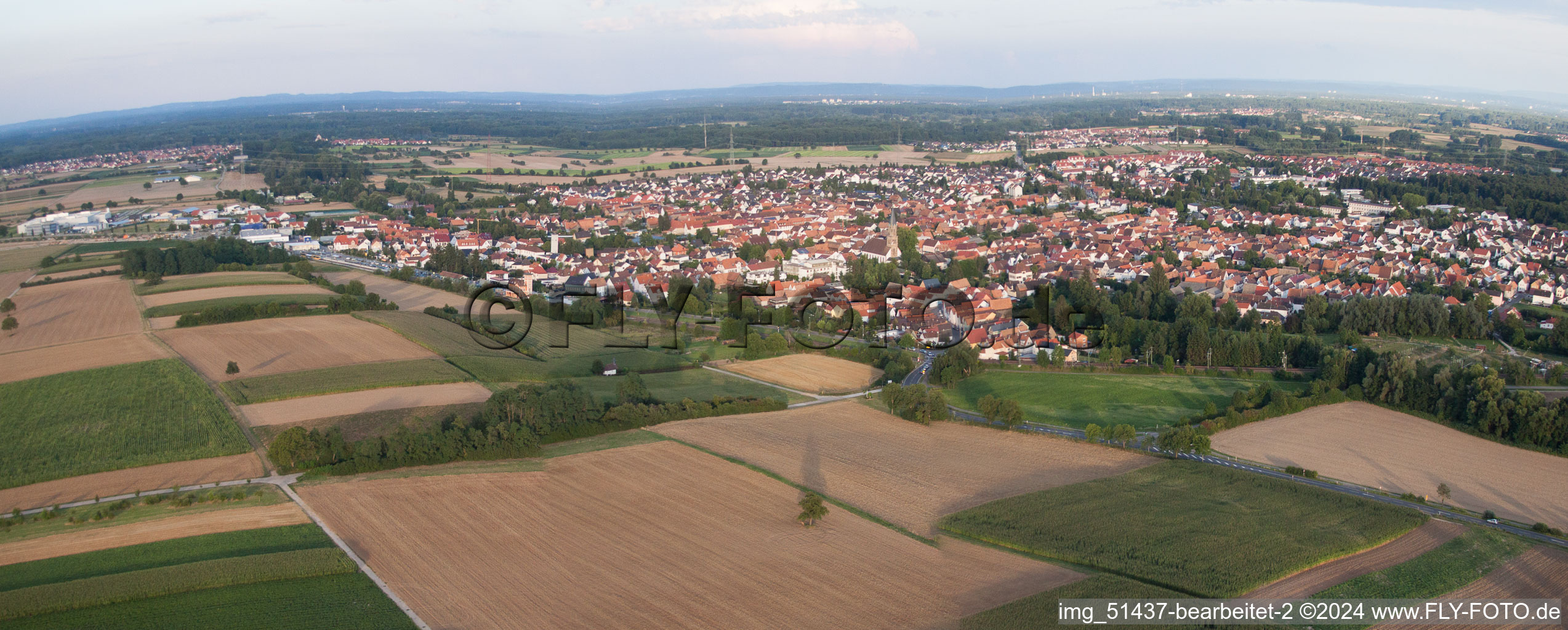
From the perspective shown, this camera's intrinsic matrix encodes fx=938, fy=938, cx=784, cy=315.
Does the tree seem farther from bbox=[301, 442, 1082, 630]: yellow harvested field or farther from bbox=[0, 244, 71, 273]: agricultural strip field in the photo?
bbox=[0, 244, 71, 273]: agricultural strip field

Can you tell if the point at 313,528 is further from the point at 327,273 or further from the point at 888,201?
the point at 888,201

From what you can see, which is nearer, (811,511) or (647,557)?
(647,557)

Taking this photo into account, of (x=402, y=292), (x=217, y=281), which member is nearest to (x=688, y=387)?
(x=402, y=292)

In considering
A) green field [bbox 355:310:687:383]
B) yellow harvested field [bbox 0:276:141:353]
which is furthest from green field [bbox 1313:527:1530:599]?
yellow harvested field [bbox 0:276:141:353]

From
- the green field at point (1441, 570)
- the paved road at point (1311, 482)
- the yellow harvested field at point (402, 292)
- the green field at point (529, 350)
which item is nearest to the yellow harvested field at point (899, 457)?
the paved road at point (1311, 482)

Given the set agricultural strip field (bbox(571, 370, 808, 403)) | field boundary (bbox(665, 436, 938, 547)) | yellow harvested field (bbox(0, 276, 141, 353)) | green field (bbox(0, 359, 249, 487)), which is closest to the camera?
field boundary (bbox(665, 436, 938, 547))

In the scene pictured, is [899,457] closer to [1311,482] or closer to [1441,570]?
[1311,482]

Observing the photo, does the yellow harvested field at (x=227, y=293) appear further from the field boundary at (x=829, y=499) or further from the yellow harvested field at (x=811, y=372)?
the field boundary at (x=829, y=499)
